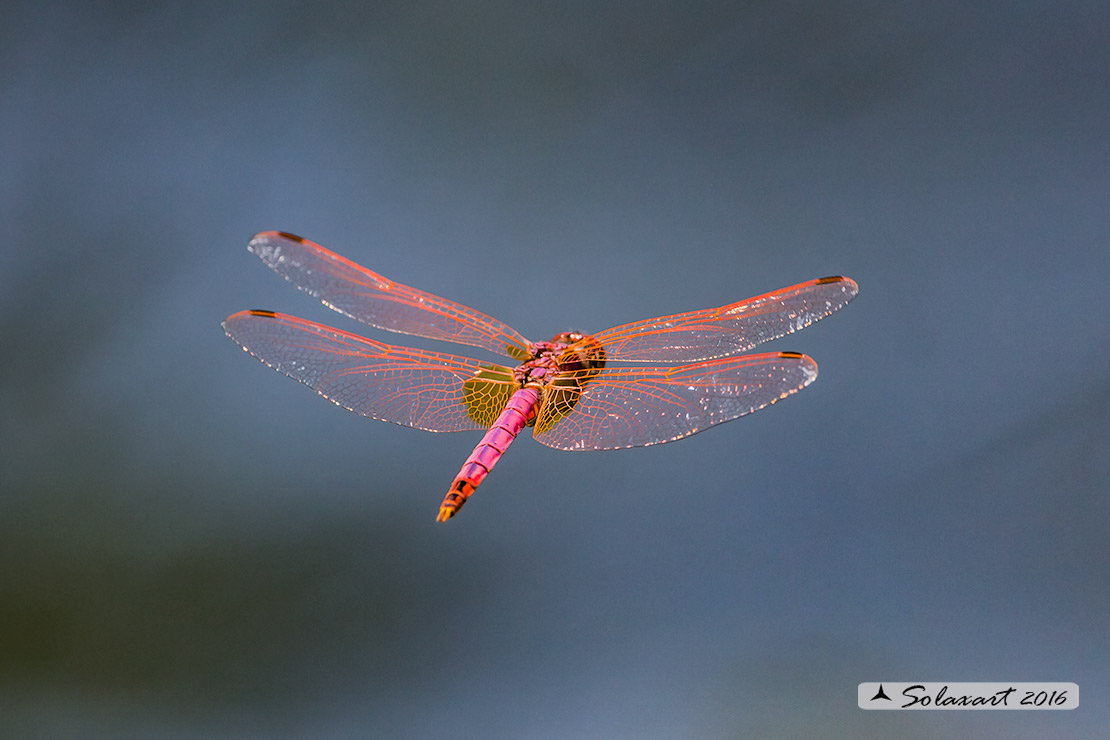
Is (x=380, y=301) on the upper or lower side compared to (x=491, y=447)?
upper

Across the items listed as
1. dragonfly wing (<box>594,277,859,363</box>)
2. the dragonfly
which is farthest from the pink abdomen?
dragonfly wing (<box>594,277,859,363</box>)

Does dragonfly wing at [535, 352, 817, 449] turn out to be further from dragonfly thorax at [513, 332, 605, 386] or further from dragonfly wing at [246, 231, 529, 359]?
dragonfly wing at [246, 231, 529, 359]

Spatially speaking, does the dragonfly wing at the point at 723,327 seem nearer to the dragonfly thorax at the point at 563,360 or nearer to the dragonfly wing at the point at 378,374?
the dragonfly thorax at the point at 563,360

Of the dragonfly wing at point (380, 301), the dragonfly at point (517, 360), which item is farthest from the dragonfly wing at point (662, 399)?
the dragonfly wing at point (380, 301)

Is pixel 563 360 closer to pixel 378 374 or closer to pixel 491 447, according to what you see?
pixel 491 447

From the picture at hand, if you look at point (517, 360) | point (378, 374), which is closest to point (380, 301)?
point (378, 374)

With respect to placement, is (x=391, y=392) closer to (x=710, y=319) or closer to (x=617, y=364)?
(x=617, y=364)
